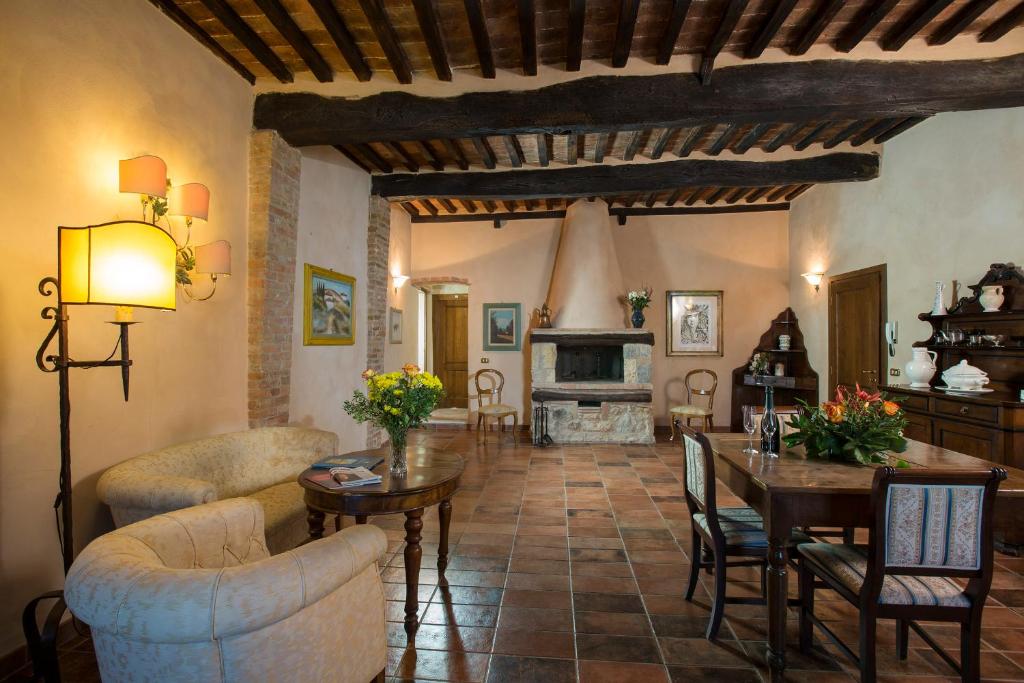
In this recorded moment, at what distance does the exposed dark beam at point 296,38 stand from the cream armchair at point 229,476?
2538 millimetres

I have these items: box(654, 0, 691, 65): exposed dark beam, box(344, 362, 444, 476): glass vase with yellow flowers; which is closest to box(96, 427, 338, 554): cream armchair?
box(344, 362, 444, 476): glass vase with yellow flowers

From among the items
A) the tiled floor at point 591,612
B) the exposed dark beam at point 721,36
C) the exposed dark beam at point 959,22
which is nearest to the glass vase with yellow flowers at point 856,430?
the tiled floor at point 591,612

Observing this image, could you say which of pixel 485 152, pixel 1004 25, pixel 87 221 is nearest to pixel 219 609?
pixel 87 221

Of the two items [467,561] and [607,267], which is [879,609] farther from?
[607,267]

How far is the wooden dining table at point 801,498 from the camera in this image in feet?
6.07

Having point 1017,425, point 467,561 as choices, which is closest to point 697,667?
point 467,561

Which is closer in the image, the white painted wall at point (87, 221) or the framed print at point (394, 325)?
the white painted wall at point (87, 221)

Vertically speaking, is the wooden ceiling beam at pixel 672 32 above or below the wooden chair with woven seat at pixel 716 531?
above

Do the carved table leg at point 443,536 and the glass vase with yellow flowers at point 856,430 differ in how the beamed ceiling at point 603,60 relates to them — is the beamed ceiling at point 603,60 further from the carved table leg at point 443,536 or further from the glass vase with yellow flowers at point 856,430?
the carved table leg at point 443,536

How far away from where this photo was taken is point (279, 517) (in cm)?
268

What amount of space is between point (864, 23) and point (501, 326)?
209 inches

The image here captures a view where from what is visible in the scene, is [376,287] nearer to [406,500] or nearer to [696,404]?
[406,500]

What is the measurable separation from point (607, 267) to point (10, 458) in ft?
20.0

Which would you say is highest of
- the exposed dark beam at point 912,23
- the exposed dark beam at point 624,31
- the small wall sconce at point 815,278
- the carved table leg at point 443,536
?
the exposed dark beam at point 912,23
